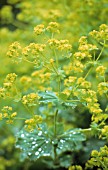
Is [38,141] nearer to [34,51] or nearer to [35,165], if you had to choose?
[34,51]

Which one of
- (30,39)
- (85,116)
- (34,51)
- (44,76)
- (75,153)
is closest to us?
(34,51)

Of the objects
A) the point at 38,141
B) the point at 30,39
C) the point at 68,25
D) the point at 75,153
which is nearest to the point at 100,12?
the point at 68,25

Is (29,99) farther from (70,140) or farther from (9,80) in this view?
(70,140)

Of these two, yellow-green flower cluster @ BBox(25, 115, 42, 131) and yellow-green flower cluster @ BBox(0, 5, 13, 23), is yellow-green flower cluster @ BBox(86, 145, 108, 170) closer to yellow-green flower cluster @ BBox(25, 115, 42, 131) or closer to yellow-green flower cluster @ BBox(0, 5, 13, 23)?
yellow-green flower cluster @ BBox(25, 115, 42, 131)

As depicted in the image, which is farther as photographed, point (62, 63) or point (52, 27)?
point (62, 63)

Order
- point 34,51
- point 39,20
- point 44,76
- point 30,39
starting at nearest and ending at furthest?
1. point 34,51
2. point 44,76
3. point 39,20
4. point 30,39

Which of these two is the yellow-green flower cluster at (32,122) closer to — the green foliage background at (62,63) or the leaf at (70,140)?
the leaf at (70,140)

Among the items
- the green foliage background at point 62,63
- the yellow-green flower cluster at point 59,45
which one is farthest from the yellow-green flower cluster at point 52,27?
the green foliage background at point 62,63

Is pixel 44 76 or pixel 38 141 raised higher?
pixel 44 76

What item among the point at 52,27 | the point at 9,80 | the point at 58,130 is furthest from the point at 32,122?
the point at 52,27
